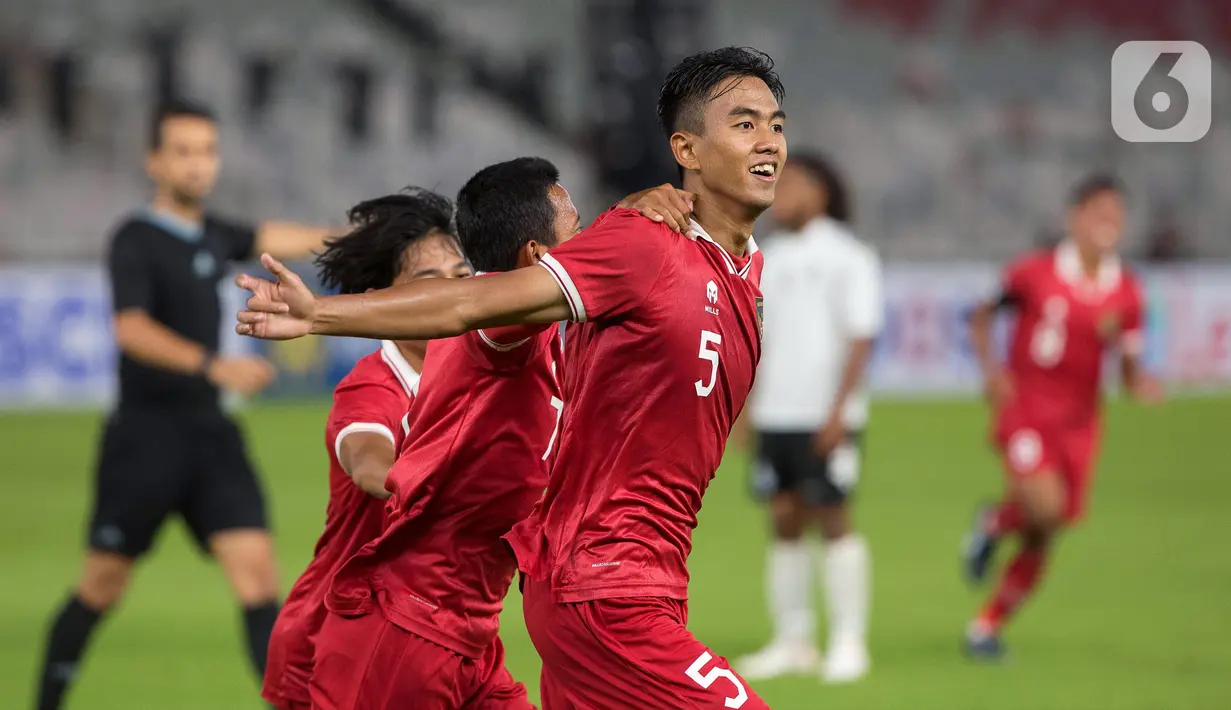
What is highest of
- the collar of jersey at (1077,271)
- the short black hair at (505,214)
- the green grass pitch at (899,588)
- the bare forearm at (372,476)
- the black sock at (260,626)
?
the short black hair at (505,214)

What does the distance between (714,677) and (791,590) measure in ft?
15.4

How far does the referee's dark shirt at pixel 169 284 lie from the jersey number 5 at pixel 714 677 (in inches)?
148

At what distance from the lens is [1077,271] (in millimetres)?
9406

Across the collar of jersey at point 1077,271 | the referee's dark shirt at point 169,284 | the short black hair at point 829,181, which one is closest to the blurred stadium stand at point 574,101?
the collar of jersey at point 1077,271

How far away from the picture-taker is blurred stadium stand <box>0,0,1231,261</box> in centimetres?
2381

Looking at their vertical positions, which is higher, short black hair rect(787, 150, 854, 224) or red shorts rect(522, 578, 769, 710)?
short black hair rect(787, 150, 854, 224)

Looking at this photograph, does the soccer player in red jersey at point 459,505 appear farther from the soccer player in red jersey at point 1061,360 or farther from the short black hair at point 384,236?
the soccer player in red jersey at point 1061,360

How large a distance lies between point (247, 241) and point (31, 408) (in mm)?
13129

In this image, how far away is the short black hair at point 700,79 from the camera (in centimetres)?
391

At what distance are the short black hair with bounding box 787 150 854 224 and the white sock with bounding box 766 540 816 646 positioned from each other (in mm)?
1742

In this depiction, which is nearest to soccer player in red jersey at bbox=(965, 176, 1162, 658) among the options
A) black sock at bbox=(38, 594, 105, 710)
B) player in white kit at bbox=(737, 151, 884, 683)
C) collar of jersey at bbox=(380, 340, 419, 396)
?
player in white kit at bbox=(737, 151, 884, 683)

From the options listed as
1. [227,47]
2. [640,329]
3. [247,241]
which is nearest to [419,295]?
[640,329]

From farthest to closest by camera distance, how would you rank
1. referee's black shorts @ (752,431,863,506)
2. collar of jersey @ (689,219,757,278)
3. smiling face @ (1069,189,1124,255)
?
smiling face @ (1069,189,1124,255)
referee's black shorts @ (752,431,863,506)
collar of jersey @ (689,219,757,278)

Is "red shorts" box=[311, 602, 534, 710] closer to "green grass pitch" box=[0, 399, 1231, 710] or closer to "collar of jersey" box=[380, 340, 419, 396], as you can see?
"collar of jersey" box=[380, 340, 419, 396]
